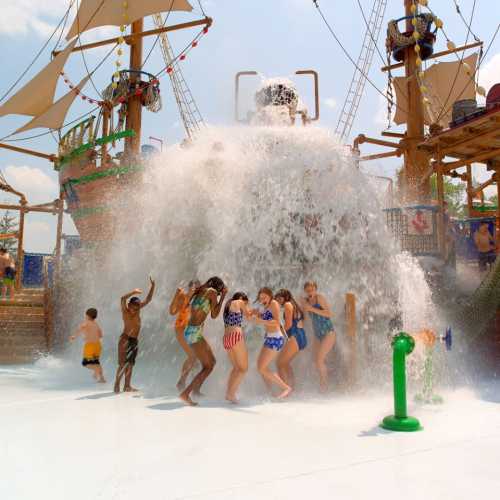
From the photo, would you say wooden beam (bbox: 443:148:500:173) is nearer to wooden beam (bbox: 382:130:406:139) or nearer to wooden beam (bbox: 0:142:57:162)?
wooden beam (bbox: 382:130:406:139)

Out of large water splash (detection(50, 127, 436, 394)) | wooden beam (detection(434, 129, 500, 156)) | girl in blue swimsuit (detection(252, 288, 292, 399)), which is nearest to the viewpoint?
girl in blue swimsuit (detection(252, 288, 292, 399))

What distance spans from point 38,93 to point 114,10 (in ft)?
18.2

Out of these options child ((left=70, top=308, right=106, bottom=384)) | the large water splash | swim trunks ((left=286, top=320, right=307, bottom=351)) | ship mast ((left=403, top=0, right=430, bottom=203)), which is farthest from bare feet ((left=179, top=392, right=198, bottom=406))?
ship mast ((left=403, top=0, right=430, bottom=203))

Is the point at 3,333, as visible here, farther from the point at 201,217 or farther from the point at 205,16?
the point at 205,16

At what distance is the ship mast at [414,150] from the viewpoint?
1933 centimetres

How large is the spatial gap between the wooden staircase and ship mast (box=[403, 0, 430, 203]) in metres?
15.0

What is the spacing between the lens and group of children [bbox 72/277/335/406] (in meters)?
5.74

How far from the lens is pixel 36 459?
358 centimetres

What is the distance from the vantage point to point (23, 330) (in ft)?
36.1

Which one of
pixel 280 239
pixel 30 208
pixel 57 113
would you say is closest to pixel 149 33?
pixel 57 113

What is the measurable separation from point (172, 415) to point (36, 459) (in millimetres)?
1668

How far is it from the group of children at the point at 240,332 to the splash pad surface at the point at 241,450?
41 centimetres

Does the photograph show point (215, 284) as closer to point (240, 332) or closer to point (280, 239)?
point (240, 332)

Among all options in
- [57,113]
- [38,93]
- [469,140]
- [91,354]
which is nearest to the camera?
[91,354]
